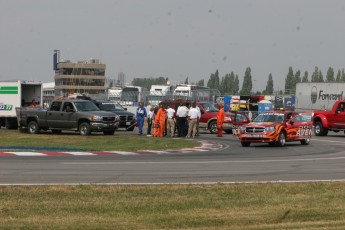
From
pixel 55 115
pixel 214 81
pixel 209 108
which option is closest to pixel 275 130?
pixel 55 115

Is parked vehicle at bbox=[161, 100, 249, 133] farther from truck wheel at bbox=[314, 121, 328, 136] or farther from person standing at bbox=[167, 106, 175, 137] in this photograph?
person standing at bbox=[167, 106, 175, 137]

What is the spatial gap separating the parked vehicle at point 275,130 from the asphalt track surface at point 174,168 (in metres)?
3.61

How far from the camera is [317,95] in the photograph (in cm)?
6053

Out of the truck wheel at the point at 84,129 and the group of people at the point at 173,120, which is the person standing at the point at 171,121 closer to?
the group of people at the point at 173,120

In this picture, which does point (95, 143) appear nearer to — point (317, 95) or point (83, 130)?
point (83, 130)

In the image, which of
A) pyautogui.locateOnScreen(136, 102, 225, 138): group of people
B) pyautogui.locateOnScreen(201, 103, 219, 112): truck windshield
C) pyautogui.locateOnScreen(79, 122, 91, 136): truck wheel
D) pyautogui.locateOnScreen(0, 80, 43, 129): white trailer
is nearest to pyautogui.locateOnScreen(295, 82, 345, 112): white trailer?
pyautogui.locateOnScreen(201, 103, 219, 112): truck windshield

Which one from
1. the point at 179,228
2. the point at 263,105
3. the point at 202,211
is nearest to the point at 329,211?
the point at 202,211

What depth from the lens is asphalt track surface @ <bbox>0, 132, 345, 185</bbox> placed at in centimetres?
1427

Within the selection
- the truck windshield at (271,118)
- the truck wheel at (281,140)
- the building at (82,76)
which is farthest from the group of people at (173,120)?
the building at (82,76)

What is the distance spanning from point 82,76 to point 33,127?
415ft

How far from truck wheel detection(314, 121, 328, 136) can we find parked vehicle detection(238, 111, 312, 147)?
806cm

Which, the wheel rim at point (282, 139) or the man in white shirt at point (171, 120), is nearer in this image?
the wheel rim at point (282, 139)

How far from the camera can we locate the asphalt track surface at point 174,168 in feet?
46.8

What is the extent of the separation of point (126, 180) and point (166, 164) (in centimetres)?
426
